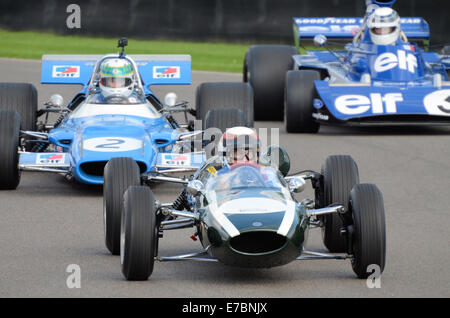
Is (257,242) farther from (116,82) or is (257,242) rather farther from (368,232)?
(116,82)

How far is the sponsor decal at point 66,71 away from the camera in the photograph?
13688mm

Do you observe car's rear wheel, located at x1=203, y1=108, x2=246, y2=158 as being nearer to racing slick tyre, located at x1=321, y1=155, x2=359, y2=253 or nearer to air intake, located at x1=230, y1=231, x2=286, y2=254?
racing slick tyre, located at x1=321, y1=155, x2=359, y2=253

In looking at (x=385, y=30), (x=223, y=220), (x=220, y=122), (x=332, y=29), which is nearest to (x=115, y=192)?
(x=223, y=220)

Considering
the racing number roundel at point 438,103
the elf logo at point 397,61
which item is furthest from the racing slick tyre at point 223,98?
the elf logo at point 397,61

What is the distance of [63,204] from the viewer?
10.6 meters

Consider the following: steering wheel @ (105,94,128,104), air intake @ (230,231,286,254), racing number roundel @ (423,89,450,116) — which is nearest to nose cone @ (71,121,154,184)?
steering wheel @ (105,94,128,104)

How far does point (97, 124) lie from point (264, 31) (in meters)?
14.1

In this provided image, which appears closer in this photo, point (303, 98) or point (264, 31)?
point (303, 98)

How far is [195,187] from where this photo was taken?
7758mm

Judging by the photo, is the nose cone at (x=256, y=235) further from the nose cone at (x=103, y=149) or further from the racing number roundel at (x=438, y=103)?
the racing number roundel at (x=438, y=103)

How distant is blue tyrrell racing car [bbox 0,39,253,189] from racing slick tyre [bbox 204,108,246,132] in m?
0.35

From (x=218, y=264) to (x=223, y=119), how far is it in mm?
3829
